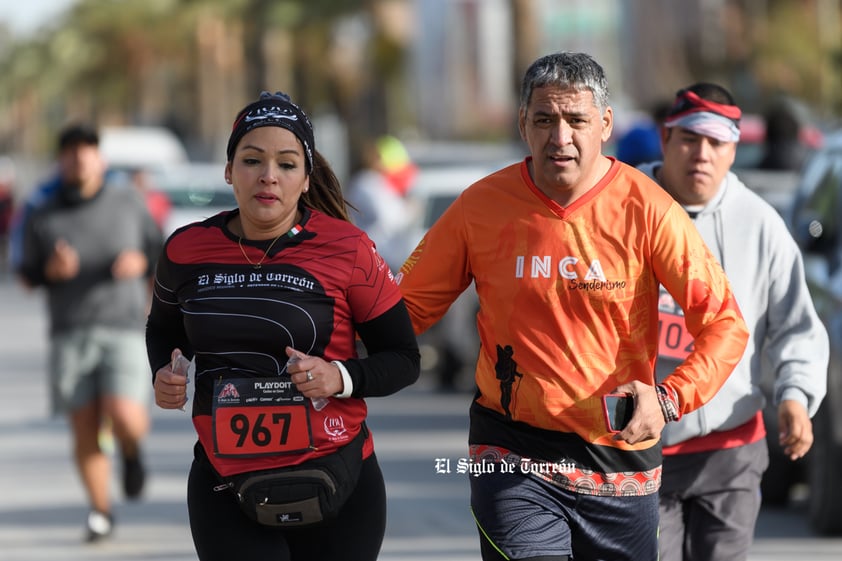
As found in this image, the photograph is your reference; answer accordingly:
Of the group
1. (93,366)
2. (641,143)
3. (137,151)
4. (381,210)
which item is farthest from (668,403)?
(137,151)

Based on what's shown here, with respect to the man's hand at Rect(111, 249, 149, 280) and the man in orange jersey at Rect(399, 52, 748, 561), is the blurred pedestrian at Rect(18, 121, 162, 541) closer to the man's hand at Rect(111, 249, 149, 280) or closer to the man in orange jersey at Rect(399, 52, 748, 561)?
the man's hand at Rect(111, 249, 149, 280)

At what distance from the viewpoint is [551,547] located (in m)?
4.95

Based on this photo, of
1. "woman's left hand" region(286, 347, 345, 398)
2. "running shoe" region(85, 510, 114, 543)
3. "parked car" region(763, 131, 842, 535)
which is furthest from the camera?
"running shoe" region(85, 510, 114, 543)

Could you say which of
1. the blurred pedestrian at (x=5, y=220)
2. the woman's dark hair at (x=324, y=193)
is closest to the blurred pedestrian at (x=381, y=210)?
the woman's dark hair at (x=324, y=193)

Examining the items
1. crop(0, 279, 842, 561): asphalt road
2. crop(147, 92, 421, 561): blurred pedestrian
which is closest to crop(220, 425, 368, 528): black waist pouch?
crop(147, 92, 421, 561): blurred pedestrian

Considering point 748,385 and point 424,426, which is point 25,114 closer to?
point 424,426

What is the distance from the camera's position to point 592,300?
491cm

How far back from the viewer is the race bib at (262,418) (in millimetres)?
4738

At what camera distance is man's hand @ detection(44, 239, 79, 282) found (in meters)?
9.79

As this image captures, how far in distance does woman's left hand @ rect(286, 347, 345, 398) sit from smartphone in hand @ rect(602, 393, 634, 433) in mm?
686

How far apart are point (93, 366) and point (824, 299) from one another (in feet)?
12.6

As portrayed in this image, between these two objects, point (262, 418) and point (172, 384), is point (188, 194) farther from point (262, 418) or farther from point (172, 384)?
point (262, 418)

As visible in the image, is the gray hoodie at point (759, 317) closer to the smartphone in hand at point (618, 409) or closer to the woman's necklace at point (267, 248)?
the smartphone in hand at point (618, 409)

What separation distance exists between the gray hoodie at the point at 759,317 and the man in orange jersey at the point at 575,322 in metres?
0.77
